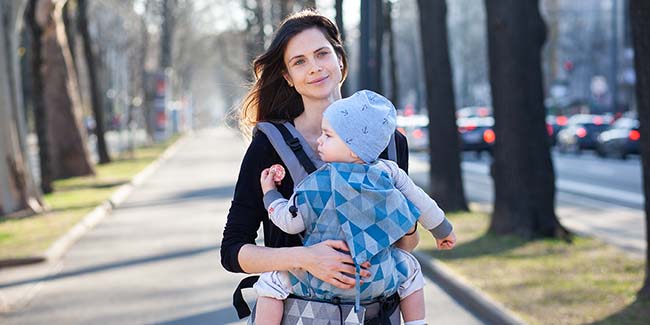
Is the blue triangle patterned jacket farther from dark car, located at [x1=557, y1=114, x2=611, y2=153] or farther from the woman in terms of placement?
dark car, located at [x1=557, y1=114, x2=611, y2=153]

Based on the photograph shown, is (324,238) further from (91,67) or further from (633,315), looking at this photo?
(91,67)

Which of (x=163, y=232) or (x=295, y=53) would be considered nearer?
(x=295, y=53)

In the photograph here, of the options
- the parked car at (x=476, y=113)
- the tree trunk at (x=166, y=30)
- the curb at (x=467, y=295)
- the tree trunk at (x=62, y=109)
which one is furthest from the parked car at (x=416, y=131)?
the curb at (x=467, y=295)

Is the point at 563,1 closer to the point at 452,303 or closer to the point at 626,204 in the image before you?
the point at 626,204

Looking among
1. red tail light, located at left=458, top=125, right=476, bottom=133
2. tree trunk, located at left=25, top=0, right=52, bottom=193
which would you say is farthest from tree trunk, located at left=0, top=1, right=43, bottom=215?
red tail light, located at left=458, top=125, right=476, bottom=133

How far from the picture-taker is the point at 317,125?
3.77 meters

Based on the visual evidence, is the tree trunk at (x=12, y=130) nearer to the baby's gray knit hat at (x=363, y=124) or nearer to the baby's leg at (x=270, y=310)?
the baby's leg at (x=270, y=310)

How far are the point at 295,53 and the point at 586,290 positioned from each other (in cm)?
723

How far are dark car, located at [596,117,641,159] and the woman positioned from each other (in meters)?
39.2

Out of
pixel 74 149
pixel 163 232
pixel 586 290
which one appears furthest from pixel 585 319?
pixel 74 149

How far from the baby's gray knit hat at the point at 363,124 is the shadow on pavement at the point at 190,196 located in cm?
1959

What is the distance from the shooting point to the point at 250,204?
12.0ft

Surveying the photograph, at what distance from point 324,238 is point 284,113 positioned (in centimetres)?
60

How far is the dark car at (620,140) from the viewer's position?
42.5 metres
